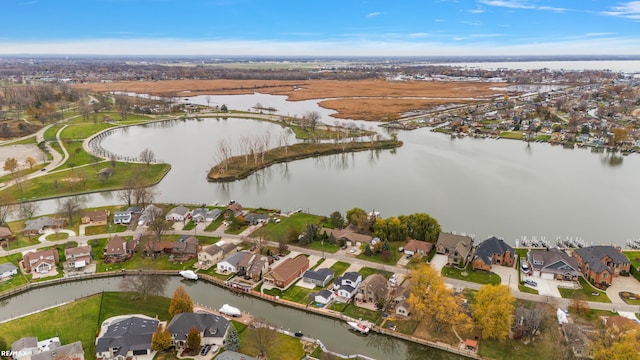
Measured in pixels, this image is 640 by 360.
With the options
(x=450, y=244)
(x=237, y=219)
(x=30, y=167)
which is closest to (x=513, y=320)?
(x=450, y=244)

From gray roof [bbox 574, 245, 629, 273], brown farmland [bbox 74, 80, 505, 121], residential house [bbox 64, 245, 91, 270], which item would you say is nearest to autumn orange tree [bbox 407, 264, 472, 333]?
gray roof [bbox 574, 245, 629, 273]

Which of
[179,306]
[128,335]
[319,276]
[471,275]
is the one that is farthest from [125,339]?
[471,275]

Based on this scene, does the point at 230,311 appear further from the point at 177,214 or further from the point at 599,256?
the point at 599,256

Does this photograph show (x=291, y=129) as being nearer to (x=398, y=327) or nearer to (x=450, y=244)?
(x=450, y=244)

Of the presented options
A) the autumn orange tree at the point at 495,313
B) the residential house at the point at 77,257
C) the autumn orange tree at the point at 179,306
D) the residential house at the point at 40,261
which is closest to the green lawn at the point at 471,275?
the autumn orange tree at the point at 495,313

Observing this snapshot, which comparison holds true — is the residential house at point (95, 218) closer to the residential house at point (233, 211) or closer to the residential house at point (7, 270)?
the residential house at point (7, 270)
